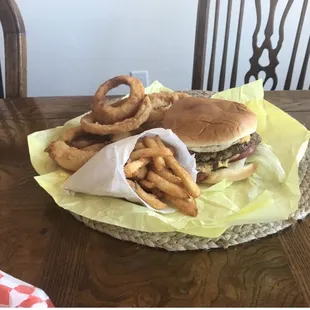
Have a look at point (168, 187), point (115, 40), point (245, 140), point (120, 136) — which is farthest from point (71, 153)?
point (115, 40)

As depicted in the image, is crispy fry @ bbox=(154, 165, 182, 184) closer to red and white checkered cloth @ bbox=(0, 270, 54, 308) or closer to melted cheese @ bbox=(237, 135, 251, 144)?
melted cheese @ bbox=(237, 135, 251, 144)

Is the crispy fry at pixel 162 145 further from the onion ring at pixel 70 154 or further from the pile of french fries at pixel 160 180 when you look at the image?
the onion ring at pixel 70 154

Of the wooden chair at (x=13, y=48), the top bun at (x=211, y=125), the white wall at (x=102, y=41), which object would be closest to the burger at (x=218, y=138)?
the top bun at (x=211, y=125)

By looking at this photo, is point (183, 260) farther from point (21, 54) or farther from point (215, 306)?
point (21, 54)

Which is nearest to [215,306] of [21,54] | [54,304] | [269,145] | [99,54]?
[54,304]

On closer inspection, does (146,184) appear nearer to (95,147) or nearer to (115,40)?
(95,147)

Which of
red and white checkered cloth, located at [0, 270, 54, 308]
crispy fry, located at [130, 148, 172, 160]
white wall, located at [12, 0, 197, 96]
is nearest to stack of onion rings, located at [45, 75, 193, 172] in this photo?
crispy fry, located at [130, 148, 172, 160]
